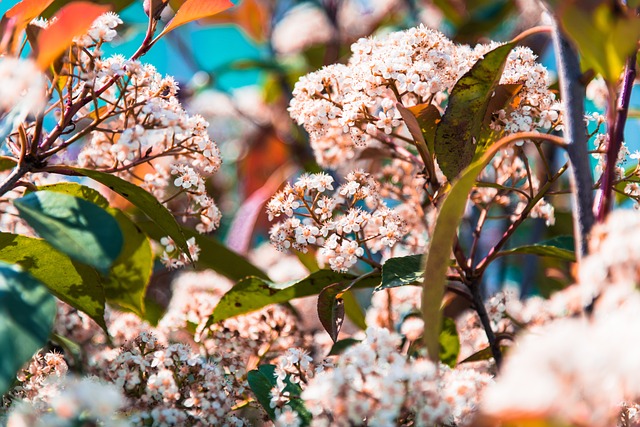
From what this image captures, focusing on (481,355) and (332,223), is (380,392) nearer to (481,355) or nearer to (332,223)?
(332,223)

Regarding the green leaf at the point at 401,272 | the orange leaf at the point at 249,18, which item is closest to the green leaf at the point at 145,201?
the green leaf at the point at 401,272

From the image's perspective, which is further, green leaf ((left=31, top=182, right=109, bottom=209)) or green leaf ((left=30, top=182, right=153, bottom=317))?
green leaf ((left=30, top=182, right=153, bottom=317))

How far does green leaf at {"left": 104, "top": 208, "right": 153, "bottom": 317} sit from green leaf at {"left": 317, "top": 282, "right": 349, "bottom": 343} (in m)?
0.28

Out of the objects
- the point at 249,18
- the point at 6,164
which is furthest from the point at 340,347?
the point at 249,18

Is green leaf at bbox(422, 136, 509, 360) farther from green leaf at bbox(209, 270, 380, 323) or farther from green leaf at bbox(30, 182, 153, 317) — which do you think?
green leaf at bbox(30, 182, 153, 317)

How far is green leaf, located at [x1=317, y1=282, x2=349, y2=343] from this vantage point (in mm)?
837

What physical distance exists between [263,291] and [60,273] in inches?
9.9

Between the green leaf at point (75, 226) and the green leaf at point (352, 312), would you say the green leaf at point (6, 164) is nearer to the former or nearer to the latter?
the green leaf at point (75, 226)

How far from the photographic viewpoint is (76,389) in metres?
0.53

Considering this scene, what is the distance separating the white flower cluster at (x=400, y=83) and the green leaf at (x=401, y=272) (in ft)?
0.52

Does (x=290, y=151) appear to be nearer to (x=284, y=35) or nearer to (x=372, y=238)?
(x=284, y=35)

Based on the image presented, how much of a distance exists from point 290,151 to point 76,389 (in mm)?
1683

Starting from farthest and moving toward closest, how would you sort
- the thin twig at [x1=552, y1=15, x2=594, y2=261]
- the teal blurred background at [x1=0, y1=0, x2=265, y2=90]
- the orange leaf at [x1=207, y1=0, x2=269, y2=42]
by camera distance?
the orange leaf at [x1=207, y1=0, x2=269, y2=42], the teal blurred background at [x1=0, y1=0, x2=265, y2=90], the thin twig at [x1=552, y1=15, x2=594, y2=261]

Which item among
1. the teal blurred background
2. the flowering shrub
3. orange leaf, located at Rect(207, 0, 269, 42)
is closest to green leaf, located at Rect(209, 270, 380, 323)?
the flowering shrub
